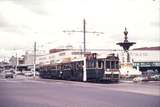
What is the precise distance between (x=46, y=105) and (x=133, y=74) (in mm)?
51327

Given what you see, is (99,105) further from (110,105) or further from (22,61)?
(22,61)

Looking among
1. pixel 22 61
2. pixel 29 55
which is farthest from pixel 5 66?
pixel 29 55

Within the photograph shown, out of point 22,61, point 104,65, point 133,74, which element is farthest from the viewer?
point 22,61

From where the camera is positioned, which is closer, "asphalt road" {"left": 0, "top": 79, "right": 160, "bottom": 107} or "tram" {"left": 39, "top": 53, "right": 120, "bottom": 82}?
"asphalt road" {"left": 0, "top": 79, "right": 160, "bottom": 107}

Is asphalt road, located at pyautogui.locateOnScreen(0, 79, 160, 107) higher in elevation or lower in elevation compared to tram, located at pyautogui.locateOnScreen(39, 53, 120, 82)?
lower

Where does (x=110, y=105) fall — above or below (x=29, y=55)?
below

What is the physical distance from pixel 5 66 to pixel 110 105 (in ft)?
597

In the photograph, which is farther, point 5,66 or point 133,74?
point 5,66

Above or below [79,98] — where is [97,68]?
above

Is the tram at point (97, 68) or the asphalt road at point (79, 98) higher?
the tram at point (97, 68)

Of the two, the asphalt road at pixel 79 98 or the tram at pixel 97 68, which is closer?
the asphalt road at pixel 79 98

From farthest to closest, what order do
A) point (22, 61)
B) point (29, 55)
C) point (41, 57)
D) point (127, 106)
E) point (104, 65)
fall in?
1. point (22, 61)
2. point (29, 55)
3. point (41, 57)
4. point (104, 65)
5. point (127, 106)

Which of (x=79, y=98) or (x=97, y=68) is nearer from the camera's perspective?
(x=79, y=98)

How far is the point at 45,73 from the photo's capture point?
70.4 m
